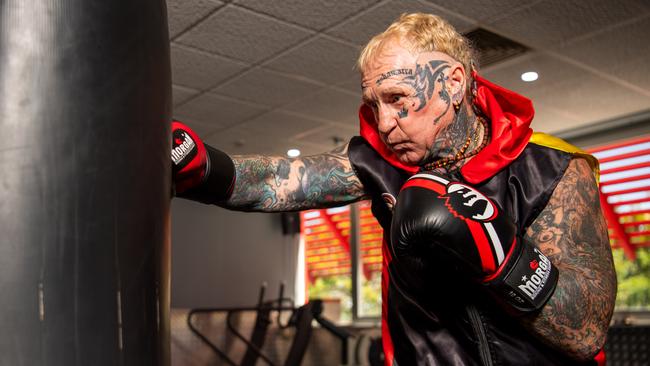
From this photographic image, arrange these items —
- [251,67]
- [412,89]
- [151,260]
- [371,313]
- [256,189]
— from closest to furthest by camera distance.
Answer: [151,260] < [412,89] < [256,189] < [251,67] < [371,313]

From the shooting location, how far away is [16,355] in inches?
21.8

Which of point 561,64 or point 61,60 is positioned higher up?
point 561,64

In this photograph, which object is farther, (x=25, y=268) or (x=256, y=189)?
(x=256, y=189)

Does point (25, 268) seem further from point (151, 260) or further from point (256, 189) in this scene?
point (256, 189)

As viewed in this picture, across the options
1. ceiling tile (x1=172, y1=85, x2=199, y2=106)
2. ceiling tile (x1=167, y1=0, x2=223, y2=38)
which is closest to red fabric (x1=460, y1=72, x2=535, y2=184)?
ceiling tile (x1=167, y1=0, x2=223, y2=38)

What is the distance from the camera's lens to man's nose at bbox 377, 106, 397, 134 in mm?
1337

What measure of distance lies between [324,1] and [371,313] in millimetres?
4898

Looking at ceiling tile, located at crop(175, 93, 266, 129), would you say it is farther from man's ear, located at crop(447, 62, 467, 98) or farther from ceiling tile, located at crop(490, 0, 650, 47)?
man's ear, located at crop(447, 62, 467, 98)

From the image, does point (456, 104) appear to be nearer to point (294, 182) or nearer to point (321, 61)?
point (294, 182)

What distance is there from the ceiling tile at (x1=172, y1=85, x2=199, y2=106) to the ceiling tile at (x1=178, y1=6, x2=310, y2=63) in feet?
2.58

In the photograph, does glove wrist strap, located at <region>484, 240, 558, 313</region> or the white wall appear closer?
glove wrist strap, located at <region>484, 240, 558, 313</region>

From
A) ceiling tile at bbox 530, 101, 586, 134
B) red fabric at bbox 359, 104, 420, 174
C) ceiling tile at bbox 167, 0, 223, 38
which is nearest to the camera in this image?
red fabric at bbox 359, 104, 420, 174

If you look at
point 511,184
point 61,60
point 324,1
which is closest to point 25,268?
point 61,60

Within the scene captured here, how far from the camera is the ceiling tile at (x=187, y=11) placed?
11.5 ft
